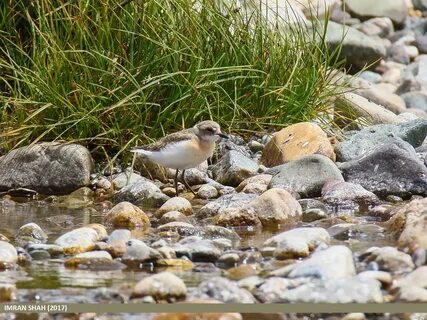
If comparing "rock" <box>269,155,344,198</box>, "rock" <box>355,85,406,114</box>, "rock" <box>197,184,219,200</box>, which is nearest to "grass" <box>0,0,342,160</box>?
"rock" <box>197,184,219,200</box>

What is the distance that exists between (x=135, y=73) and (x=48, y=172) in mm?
1124

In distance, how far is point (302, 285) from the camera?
4852 mm

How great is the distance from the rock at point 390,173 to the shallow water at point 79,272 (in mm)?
787

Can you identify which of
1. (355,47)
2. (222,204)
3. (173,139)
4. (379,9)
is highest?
(379,9)

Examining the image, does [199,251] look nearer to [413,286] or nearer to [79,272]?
[79,272]

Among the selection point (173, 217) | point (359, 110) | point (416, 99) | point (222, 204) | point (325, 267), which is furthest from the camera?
point (416, 99)

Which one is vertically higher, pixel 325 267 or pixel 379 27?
pixel 379 27

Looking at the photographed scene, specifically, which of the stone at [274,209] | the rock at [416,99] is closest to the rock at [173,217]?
the stone at [274,209]

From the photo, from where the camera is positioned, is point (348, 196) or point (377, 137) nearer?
point (348, 196)

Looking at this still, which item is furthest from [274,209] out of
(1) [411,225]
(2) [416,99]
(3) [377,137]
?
(2) [416,99]

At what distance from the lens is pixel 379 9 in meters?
19.3

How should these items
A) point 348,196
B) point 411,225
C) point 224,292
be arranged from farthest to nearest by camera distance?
1. point 348,196
2. point 411,225
3. point 224,292

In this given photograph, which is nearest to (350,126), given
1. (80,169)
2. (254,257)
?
(80,169)

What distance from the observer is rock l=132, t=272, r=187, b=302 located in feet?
15.6
